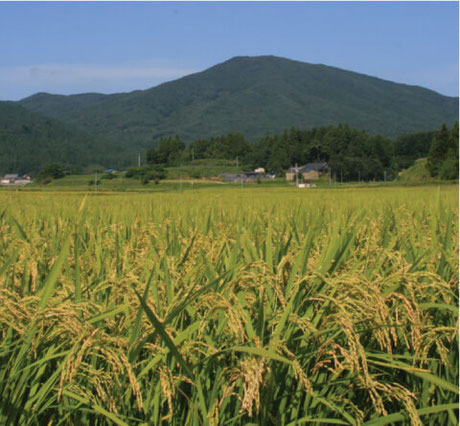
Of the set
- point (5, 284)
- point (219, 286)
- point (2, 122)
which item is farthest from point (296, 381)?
point (2, 122)

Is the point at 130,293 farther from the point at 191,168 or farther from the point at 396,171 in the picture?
the point at 396,171

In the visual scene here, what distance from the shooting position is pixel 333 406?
136 cm

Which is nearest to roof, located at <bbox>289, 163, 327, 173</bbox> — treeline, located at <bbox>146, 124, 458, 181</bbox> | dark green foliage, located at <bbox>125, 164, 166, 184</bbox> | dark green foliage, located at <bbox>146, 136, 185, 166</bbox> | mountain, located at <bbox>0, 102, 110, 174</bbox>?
treeline, located at <bbox>146, 124, 458, 181</bbox>

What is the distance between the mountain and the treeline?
2515 cm

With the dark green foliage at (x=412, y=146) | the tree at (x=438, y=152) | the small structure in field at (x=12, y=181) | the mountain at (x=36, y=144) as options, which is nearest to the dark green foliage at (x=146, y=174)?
the small structure in field at (x=12, y=181)

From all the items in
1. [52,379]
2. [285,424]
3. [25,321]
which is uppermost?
[25,321]

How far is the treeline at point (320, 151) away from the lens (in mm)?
112062

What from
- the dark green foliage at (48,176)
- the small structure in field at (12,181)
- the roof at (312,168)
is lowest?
the small structure in field at (12,181)

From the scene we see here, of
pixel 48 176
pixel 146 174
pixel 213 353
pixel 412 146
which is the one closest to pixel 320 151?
pixel 412 146

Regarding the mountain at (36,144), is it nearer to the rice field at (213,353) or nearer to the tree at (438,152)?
the tree at (438,152)

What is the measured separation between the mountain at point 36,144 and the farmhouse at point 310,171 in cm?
5318

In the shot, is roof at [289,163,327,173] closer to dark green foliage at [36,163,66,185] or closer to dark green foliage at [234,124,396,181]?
dark green foliage at [234,124,396,181]

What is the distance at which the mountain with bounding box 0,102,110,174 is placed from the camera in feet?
409

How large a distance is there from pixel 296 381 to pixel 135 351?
487 mm
